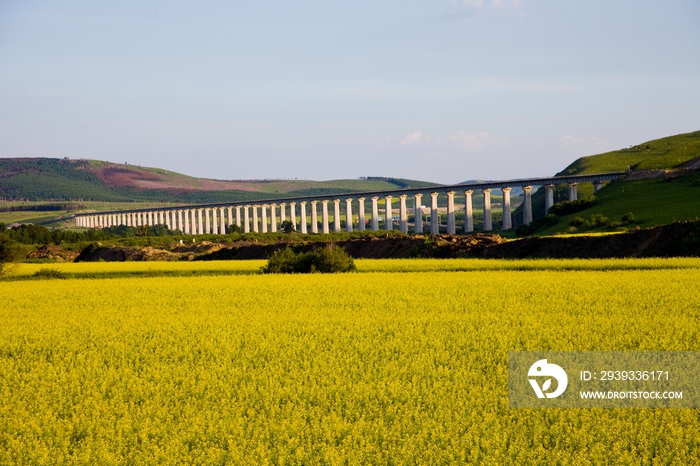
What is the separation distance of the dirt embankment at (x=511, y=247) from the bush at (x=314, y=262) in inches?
602

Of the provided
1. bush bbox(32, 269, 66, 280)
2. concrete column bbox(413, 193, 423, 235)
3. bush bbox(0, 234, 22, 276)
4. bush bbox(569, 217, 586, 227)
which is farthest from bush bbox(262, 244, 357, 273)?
concrete column bbox(413, 193, 423, 235)

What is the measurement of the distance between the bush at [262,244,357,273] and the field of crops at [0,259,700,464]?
44.1 ft

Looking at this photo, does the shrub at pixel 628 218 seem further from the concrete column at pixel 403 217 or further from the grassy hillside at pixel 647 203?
the concrete column at pixel 403 217

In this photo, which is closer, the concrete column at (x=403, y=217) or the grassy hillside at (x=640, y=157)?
the concrete column at (x=403, y=217)

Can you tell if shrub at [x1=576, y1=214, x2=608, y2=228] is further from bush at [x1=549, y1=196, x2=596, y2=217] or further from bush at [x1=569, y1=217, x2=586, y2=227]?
bush at [x1=549, y1=196, x2=596, y2=217]

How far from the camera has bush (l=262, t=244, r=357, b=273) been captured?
138 ft

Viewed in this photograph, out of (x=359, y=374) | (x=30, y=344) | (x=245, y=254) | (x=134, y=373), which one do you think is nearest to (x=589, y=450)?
(x=359, y=374)

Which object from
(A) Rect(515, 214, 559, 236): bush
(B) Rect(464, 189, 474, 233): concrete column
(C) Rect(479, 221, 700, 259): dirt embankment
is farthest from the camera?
(B) Rect(464, 189, 474, 233): concrete column

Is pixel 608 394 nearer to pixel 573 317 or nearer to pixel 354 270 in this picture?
pixel 573 317

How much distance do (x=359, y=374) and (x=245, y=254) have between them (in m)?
58.2

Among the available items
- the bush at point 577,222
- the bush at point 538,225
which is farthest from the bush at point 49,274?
the bush at point 538,225

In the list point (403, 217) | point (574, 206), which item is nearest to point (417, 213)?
point (403, 217)

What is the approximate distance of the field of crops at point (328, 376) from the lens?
9.94m

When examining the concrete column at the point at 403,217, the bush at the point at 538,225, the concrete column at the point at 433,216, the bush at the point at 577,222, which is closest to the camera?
the bush at the point at 577,222
